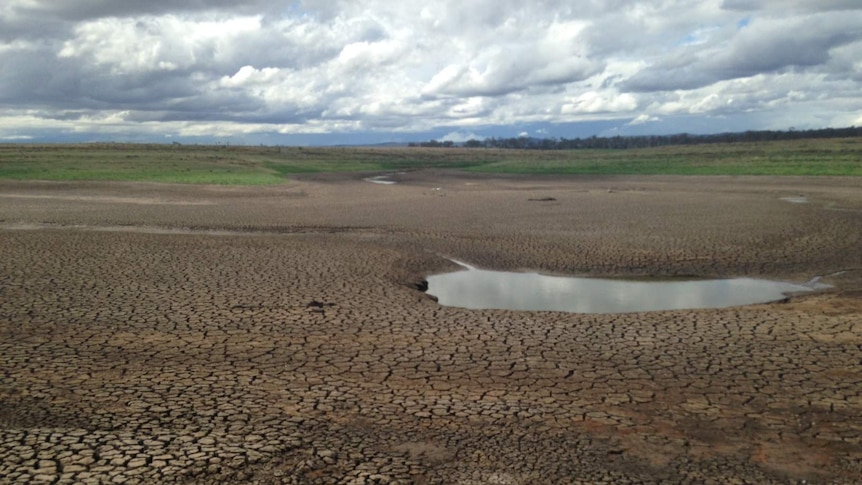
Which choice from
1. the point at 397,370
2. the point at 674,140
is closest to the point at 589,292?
the point at 397,370

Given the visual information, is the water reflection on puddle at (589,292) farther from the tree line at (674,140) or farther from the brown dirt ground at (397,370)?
the tree line at (674,140)

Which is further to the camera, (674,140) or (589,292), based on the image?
(674,140)

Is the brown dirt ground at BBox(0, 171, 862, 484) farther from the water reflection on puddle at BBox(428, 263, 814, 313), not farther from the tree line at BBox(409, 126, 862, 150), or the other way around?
the tree line at BBox(409, 126, 862, 150)

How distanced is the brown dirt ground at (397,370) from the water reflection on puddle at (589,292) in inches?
33.3

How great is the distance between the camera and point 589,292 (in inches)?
648

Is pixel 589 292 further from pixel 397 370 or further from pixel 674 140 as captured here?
pixel 674 140

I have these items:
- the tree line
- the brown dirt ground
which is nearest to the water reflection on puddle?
the brown dirt ground

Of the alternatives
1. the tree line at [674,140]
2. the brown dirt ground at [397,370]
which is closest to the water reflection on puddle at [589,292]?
the brown dirt ground at [397,370]

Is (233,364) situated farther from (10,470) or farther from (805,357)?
(805,357)

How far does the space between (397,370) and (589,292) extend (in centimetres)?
793

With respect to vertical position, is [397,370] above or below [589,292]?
above

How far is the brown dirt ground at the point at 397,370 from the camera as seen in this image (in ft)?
22.8

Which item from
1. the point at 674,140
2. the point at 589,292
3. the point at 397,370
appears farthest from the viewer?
the point at 674,140

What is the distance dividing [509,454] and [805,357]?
19.2 feet
